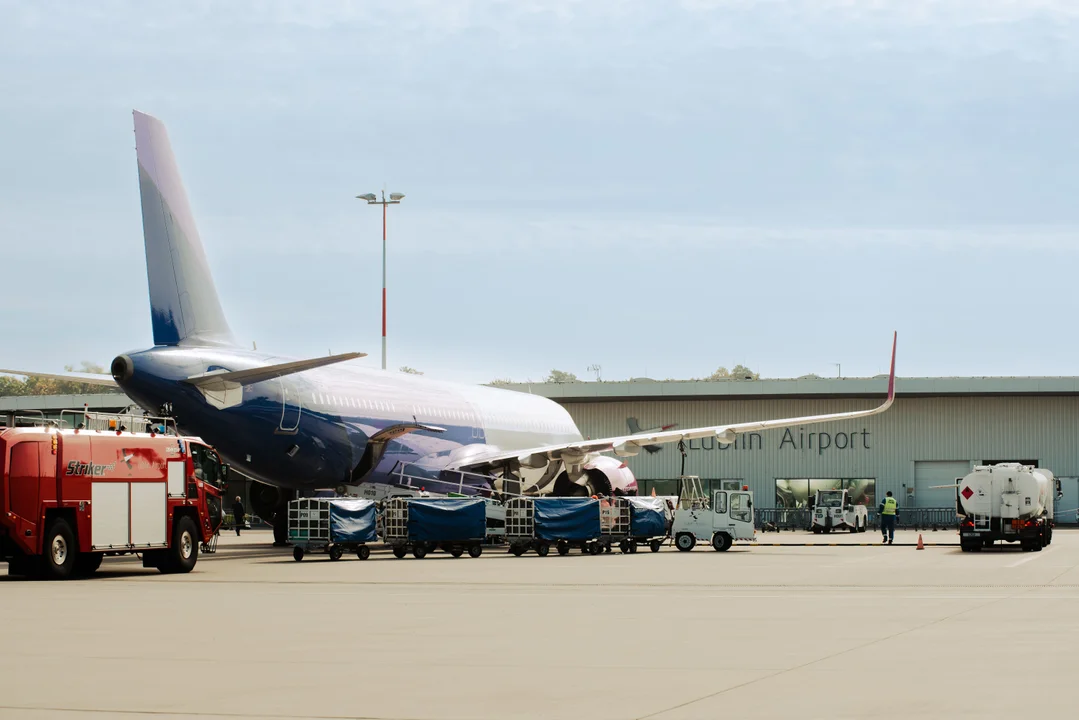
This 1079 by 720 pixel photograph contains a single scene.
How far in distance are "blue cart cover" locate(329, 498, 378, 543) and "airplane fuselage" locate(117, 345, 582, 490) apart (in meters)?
2.87

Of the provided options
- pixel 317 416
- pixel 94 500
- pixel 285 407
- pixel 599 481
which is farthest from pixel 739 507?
pixel 94 500

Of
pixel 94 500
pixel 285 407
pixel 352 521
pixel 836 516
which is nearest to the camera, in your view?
pixel 94 500

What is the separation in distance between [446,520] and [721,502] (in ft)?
28.6

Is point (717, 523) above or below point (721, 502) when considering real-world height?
below

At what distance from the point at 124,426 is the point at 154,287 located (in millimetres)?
5094

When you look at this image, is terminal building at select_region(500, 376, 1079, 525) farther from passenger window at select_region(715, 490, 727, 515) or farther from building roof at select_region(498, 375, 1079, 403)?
passenger window at select_region(715, 490, 727, 515)

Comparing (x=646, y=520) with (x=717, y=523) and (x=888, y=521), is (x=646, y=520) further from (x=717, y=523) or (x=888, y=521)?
(x=888, y=521)

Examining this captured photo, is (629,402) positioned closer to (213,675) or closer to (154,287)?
(154,287)

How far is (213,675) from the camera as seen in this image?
12125 millimetres

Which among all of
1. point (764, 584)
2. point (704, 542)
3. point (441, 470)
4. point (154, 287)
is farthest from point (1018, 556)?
point (154, 287)

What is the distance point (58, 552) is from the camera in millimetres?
26188

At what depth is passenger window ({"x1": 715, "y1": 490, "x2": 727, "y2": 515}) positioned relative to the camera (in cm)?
3934

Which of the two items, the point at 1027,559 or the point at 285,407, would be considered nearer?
the point at 1027,559

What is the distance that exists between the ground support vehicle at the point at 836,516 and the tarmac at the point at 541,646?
32.9 metres
